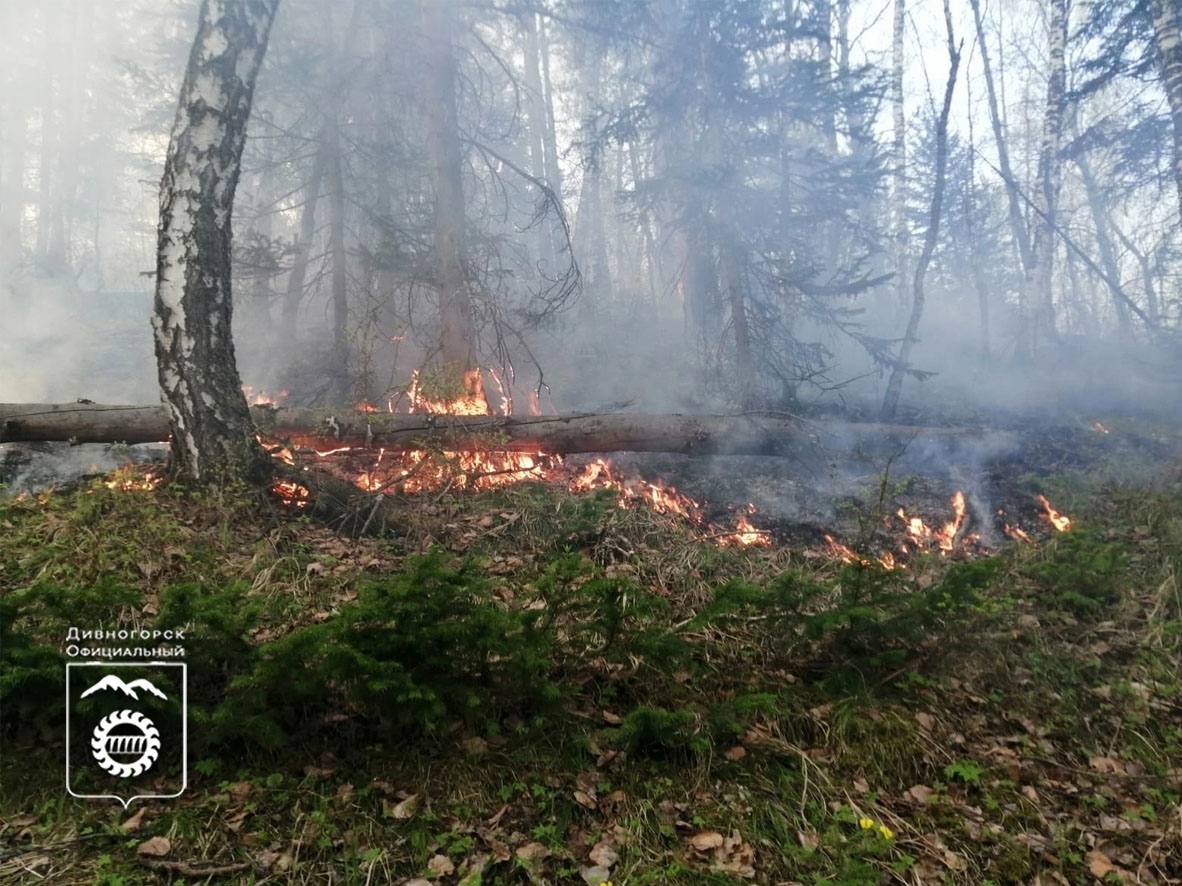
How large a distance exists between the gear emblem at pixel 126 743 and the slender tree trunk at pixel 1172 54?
14.7 m

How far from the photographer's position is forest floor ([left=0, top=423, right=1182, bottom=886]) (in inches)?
114

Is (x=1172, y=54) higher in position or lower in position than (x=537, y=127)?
lower

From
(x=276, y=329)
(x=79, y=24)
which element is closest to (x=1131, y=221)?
(x=276, y=329)

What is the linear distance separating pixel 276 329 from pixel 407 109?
6.88m

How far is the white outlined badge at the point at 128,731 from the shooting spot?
2.88 m

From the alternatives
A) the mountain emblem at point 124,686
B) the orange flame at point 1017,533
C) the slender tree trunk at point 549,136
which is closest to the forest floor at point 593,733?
the mountain emblem at point 124,686

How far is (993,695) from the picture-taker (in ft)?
13.8

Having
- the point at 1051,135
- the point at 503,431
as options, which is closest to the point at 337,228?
the point at 503,431

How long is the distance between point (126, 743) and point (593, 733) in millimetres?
2188

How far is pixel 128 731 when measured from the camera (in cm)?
302

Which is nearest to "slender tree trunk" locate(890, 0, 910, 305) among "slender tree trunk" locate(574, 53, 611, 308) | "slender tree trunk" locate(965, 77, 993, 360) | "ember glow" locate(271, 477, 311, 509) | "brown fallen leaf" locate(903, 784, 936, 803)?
"slender tree trunk" locate(965, 77, 993, 360)

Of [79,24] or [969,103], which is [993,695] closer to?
[969,103]

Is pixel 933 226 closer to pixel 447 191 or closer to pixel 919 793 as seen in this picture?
pixel 447 191

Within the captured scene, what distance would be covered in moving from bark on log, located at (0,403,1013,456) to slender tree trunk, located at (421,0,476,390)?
90.6 inches
